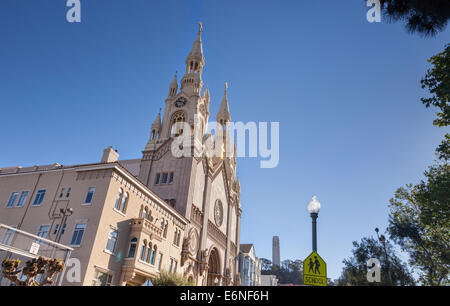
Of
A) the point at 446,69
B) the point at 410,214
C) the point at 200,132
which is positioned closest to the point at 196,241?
the point at 200,132

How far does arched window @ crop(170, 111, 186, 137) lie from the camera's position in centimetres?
5225

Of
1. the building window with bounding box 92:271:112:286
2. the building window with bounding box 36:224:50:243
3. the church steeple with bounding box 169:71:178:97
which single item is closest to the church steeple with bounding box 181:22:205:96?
the church steeple with bounding box 169:71:178:97

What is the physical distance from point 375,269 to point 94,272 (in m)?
33.6

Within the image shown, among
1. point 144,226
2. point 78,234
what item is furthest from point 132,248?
point 78,234

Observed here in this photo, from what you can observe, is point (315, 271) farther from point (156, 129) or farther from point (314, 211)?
point (156, 129)

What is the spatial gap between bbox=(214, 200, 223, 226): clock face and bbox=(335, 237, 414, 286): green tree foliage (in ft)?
69.2

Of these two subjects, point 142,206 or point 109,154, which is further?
point 109,154

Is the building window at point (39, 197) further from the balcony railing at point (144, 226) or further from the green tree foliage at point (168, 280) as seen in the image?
the green tree foliage at point (168, 280)

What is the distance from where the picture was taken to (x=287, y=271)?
142500 millimetres

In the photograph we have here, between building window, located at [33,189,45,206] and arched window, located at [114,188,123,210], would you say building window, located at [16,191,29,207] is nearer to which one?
building window, located at [33,189,45,206]

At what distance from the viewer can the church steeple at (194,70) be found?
57.5 meters

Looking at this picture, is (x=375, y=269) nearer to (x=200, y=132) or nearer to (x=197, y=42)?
(x=200, y=132)

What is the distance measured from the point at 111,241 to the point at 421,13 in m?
26.4

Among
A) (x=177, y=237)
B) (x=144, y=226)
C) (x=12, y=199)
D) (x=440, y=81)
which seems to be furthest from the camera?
(x=177, y=237)
